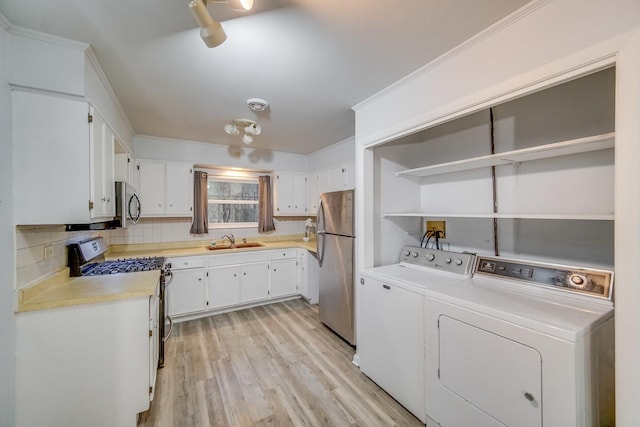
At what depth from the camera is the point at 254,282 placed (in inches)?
144

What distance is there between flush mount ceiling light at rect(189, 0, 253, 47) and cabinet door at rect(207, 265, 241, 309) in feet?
9.47

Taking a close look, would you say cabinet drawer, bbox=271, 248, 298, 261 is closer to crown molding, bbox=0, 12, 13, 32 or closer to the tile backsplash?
the tile backsplash

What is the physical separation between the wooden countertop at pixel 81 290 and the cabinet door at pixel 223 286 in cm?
132

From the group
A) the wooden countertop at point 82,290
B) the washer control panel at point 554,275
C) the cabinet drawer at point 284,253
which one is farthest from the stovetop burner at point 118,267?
the washer control panel at point 554,275

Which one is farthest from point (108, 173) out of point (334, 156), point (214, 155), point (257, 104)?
point (334, 156)

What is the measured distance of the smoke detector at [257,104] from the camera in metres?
2.25

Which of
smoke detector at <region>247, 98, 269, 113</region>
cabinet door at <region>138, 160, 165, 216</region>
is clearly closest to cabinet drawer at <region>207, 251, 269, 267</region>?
cabinet door at <region>138, 160, 165, 216</region>

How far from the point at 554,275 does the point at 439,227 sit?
3.22ft

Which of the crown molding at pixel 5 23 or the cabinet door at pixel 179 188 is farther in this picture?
the cabinet door at pixel 179 188

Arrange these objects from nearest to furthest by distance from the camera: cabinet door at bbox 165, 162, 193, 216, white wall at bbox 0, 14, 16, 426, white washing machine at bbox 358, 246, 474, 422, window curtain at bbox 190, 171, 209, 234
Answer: white wall at bbox 0, 14, 16, 426 → white washing machine at bbox 358, 246, 474, 422 → cabinet door at bbox 165, 162, 193, 216 → window curtain at bbox 190, 171, 209, 234

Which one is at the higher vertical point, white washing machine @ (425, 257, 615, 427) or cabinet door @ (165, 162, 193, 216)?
cabinet door @ (165, 162, 193, 216)

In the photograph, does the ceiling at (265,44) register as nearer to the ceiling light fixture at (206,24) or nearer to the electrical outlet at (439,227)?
the ceiling light fixture at (206,24)

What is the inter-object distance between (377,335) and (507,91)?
1845mm

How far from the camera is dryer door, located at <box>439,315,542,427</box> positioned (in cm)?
114
